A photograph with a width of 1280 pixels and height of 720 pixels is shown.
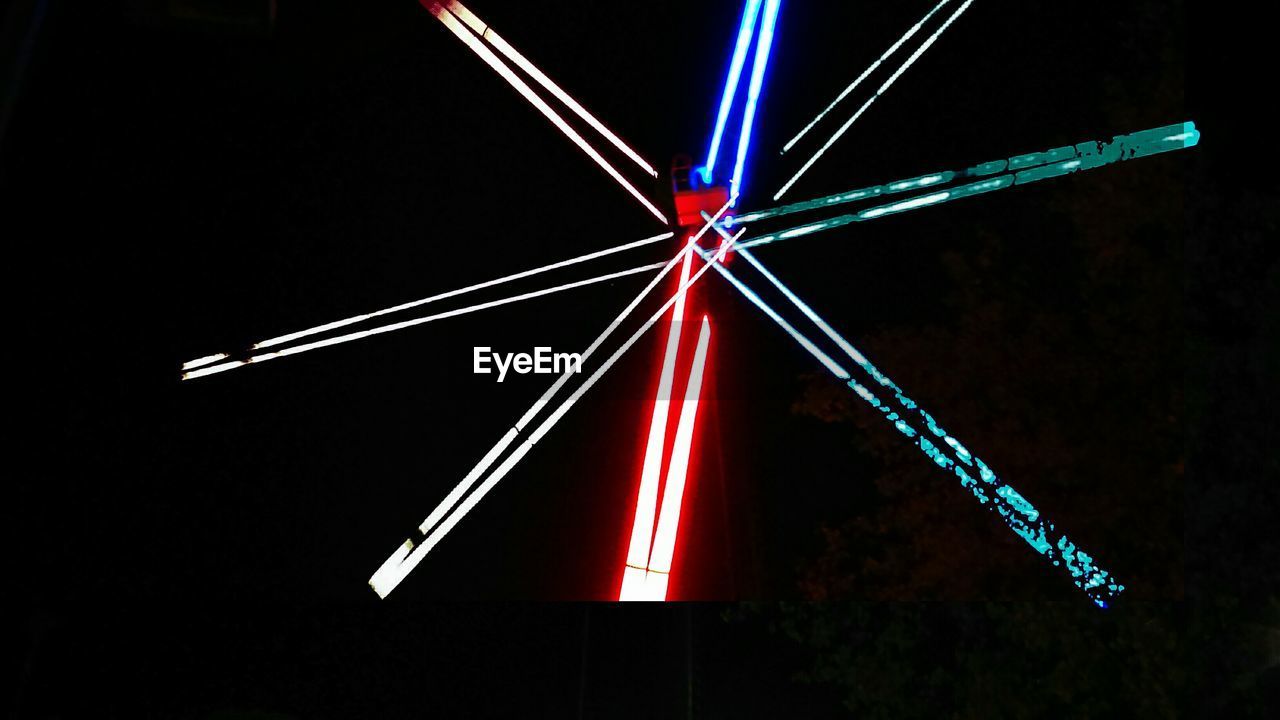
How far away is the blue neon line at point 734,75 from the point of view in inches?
195

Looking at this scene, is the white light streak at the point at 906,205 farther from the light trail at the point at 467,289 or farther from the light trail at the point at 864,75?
the light trail at the point at 467,289

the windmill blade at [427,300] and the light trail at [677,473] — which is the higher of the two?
the windmill blade at [427,300]

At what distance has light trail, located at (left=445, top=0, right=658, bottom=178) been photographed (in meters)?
4.93

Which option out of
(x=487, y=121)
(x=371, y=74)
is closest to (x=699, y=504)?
(x=487, y=121)

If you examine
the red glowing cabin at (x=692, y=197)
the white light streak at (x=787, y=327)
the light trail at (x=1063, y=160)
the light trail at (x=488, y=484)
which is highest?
the light trail at (x=1063, y=160)

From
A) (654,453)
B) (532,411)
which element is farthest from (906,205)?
(532,411)

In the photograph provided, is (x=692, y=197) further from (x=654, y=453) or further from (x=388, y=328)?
(x=388, y=328)

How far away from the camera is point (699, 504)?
484 centimetres

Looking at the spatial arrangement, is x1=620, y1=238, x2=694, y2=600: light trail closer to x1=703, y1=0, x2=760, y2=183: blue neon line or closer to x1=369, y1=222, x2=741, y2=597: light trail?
x1=369, y1=222, x2=741, y2=597: light trail

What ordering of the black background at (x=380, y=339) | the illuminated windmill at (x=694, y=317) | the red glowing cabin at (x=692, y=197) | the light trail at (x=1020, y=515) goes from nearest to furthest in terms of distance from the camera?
the black background at (x=380, y=339) < the illuminated windmill at (x=694, y=317) < the red glowing cabin at (x=692, y=197) < the light trail at (x=1020, y=515)

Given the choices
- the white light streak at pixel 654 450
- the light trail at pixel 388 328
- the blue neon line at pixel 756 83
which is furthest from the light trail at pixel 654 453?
the blue neon line at pixel 756 83

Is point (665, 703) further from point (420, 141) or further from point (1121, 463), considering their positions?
point (420, 141)

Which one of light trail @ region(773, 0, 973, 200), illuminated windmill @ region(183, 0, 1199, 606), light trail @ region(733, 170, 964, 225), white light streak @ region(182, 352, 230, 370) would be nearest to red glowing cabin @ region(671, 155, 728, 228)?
illuminated windmill @ region(183, 0, 1199, 606)

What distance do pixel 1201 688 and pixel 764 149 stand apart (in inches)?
106
